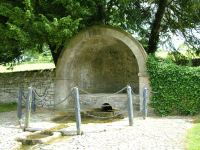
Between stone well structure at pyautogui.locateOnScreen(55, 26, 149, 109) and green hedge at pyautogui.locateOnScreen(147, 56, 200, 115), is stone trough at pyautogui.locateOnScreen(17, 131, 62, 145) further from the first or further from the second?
stone well structure at pyautogui.locateOnScreen(55, 26, 149, 109)

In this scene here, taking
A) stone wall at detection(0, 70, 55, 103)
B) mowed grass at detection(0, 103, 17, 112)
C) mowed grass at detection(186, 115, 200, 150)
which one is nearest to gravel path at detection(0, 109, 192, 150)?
mowed grass at detection(186, 115, 200, 150)

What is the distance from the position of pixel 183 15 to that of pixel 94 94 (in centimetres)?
558

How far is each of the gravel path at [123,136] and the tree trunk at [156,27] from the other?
6.66 meters

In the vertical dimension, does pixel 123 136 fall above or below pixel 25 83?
below

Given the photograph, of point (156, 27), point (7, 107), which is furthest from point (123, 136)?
point (156, 27)

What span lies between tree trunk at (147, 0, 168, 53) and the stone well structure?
166 centimetres

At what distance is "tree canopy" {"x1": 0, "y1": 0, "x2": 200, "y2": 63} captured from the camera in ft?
45.6

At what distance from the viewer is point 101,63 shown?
18.6m

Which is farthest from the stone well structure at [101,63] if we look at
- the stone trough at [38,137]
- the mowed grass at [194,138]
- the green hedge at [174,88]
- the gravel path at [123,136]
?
the stone trough at [38,137]

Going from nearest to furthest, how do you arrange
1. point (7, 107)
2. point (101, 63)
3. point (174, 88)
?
1. point (174, 88)
2. point (7, 107)
3. point (101, 63)

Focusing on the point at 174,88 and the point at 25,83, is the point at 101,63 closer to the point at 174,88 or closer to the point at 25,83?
the point at 25,83

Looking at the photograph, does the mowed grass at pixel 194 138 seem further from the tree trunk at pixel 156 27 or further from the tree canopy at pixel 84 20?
the tree trunk at pixel 156 27

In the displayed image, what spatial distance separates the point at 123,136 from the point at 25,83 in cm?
834

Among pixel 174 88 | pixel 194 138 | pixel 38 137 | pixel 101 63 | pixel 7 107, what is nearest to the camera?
pixel 194 138
